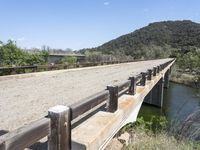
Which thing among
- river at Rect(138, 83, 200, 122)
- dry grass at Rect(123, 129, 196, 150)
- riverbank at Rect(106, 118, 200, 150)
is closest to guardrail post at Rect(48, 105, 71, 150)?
riverbank at Rect(106, 118, 200, 150)

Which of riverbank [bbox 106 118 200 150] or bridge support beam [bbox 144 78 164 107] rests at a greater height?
riverbank [bbox 106 118 200 150]

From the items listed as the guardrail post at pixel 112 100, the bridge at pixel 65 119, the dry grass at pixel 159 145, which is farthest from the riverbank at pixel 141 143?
the guardrail post at pixel 112 100

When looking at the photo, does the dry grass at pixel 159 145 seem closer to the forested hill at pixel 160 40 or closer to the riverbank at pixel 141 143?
the riverbank at pixel 141 143

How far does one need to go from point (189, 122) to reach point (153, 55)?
455ft

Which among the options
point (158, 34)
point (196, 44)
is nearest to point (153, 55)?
point (196, 44)

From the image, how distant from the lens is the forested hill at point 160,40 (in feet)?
485

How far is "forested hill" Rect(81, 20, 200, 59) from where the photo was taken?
148 metres

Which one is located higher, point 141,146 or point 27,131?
point 27,131

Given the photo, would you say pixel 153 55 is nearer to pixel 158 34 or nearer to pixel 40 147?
pixel 158 34

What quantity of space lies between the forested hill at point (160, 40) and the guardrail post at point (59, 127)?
140m

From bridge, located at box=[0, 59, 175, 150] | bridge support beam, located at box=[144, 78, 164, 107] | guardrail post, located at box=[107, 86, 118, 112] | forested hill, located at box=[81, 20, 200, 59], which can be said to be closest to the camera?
bridge, located at box=[0, 59, 175, 150]

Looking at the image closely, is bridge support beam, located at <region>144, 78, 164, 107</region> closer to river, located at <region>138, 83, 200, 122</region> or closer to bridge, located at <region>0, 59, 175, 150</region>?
river, located at <region>138, 83, 200, 122</region>

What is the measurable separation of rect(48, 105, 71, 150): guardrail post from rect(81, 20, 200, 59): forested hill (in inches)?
5494

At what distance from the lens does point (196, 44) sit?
148 m
